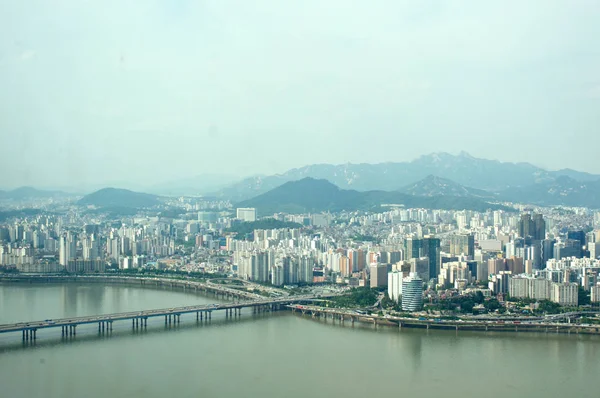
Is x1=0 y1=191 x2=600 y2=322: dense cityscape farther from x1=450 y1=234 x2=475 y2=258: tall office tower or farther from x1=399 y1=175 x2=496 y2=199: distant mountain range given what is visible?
x1=399 y1=175 x2=496 y2=199: distant mountain range

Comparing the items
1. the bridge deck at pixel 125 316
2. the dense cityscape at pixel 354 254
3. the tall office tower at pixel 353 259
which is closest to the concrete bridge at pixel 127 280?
the dense cityscape at pixel 354 254

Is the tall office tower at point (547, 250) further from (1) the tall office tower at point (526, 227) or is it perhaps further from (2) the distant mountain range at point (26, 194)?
(2) the distant mountain range at point (26, 194)

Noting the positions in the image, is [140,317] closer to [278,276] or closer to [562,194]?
[278,276]

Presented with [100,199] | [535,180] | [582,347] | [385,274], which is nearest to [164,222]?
[100,199]

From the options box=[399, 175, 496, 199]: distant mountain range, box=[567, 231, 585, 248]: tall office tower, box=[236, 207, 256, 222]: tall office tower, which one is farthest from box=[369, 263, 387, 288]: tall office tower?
box=[399, 175, 496, 199]: distant mountain range

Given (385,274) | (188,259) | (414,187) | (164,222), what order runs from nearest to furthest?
(385,274) → (188,259) → (164,222) → (414,187)

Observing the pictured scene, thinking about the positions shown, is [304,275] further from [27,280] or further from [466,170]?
[466,170]

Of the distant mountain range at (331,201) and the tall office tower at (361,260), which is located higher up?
the distant mountain range at (331,201)
